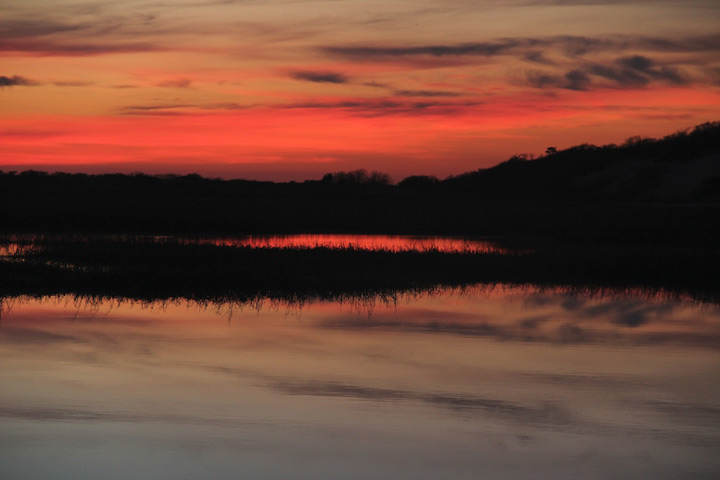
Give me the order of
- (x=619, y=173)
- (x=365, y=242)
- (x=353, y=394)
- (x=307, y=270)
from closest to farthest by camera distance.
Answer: (x=353, y=394) → (x=307, y=270) → (x=365, y=242) → (x=619, y=173)

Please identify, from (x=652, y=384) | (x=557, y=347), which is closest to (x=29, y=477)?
(x=652, y=384)

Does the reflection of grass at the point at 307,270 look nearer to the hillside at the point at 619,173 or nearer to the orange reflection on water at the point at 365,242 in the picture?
the orange reflection on water at the point at 365,242

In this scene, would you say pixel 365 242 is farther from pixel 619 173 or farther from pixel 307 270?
pixel 619 173

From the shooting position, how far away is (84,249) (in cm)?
3044

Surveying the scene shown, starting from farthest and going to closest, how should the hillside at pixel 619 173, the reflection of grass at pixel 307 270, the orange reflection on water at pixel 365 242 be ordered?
1. the hillside at pixel 619 173
2. the orange reflection on water at pixel 365 242
3. the reflection of grass at pixel 307 270

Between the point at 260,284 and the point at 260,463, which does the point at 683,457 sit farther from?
the point at 260,284

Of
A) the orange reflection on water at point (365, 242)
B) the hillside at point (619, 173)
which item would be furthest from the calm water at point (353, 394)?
the hillside at point (619, 173)

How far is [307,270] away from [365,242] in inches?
502

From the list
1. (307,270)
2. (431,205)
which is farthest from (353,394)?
(431,205)

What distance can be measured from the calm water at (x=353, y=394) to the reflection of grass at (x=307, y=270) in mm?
3243

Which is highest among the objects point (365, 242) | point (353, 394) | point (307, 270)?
point (365, 242)

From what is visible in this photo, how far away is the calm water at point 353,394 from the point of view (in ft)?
28.5

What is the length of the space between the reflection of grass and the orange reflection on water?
264 cm

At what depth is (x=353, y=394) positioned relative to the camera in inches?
444
